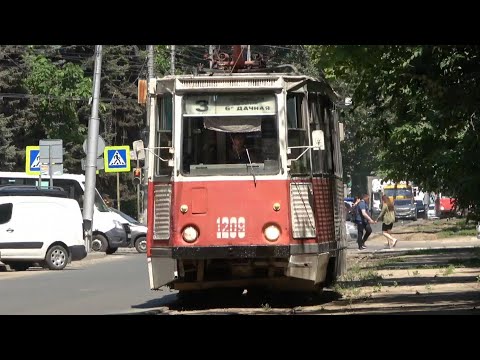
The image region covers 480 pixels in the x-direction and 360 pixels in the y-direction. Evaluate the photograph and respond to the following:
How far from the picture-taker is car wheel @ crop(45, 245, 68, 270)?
29.3 meters

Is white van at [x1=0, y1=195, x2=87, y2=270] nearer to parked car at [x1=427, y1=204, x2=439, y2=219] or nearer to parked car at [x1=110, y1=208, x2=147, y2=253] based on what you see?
parked car at [x1=110, y1=208, x2=147, y2=253]

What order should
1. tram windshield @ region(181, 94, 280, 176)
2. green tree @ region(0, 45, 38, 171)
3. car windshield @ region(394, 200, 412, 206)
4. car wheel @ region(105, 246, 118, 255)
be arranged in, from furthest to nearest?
car windshield @ region(394, 200, 412, 206) < green tree @ region(0, 45, 38, 171) < car wheel @ region(105, 246, 118, 255) < tram windshield @ region(181, 94, 280, 176)

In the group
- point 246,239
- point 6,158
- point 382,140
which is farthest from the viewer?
point 6,158

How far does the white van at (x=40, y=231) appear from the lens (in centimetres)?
2834

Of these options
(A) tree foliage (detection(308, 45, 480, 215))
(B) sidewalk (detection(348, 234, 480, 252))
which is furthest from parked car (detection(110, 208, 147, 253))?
(A) tree foliage (detection(308, 45, 480, 215))

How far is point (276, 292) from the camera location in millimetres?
19312

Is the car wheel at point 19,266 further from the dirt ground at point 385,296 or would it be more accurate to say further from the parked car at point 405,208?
the parked car at point 405,208

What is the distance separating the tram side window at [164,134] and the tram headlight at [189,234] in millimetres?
872

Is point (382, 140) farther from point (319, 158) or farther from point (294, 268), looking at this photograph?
point (294, 268)

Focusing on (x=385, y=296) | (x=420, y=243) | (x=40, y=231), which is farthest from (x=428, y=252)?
(x=385, y=296)

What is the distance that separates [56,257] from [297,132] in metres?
14.4

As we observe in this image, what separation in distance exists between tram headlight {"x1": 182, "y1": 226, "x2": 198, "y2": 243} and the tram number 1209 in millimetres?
331
